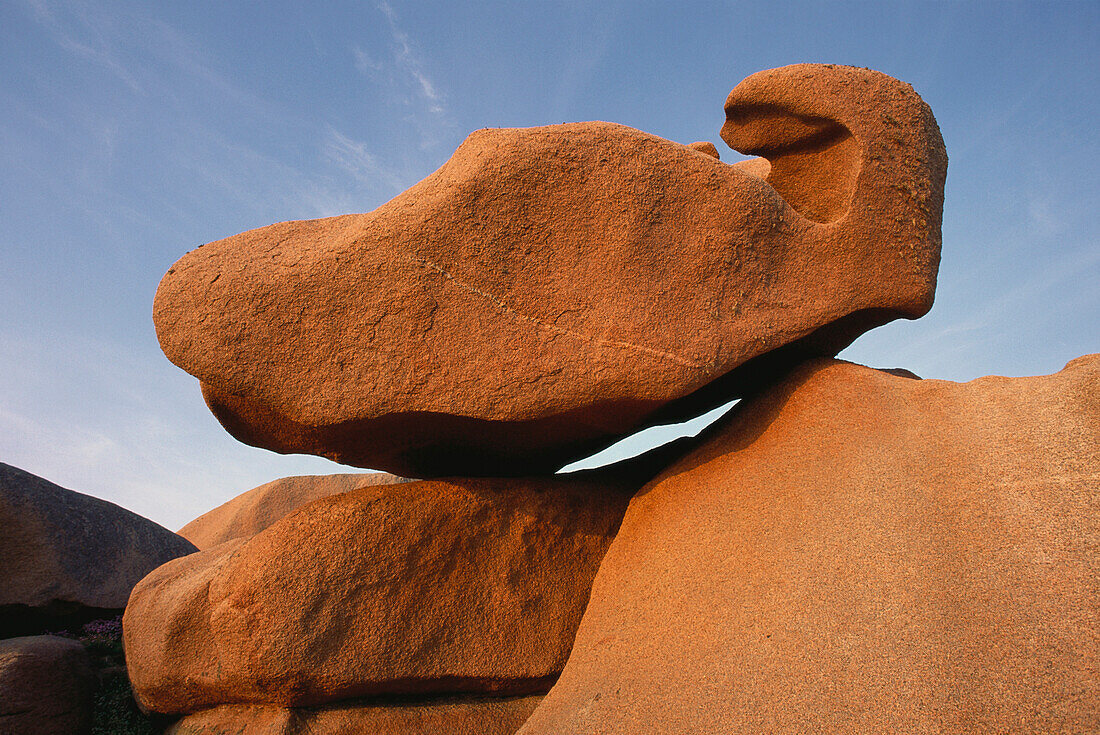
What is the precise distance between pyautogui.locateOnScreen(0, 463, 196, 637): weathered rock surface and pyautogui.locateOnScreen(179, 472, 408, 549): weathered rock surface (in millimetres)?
3457

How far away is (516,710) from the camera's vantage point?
3279 millimetres

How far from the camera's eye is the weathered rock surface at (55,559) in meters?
4.87

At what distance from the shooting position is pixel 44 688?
12.6 ft

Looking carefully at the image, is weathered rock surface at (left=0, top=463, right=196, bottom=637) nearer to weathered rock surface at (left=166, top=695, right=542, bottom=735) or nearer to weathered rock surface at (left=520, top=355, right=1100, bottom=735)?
weathered rock surface at (left=166, top=695, right=542, bottom=735)

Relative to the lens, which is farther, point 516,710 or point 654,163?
point 516,710

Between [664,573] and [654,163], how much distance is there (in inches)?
68.4

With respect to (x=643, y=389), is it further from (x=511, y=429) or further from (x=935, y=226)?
(x=935, y=226)

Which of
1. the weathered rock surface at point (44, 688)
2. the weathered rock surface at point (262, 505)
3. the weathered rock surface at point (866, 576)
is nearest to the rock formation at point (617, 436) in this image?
the weathered rock surface at point (866, 576)

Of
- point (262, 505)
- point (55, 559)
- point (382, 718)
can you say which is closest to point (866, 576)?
point (382, 718)

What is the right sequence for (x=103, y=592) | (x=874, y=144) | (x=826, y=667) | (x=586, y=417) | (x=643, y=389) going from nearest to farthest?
(x=826, y=667) → (x=643, y=389) → (x=586, y=417) → (x=874, y=144) → (x=103, y=592)

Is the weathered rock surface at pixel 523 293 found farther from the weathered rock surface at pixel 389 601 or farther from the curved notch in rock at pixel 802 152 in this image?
the weathered rock surface at pixel 389 601

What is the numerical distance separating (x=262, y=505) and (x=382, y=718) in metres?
6.76

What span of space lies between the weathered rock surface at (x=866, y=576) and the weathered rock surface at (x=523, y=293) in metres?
0.50

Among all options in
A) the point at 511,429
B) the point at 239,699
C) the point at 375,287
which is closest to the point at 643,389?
the point at 511,429
